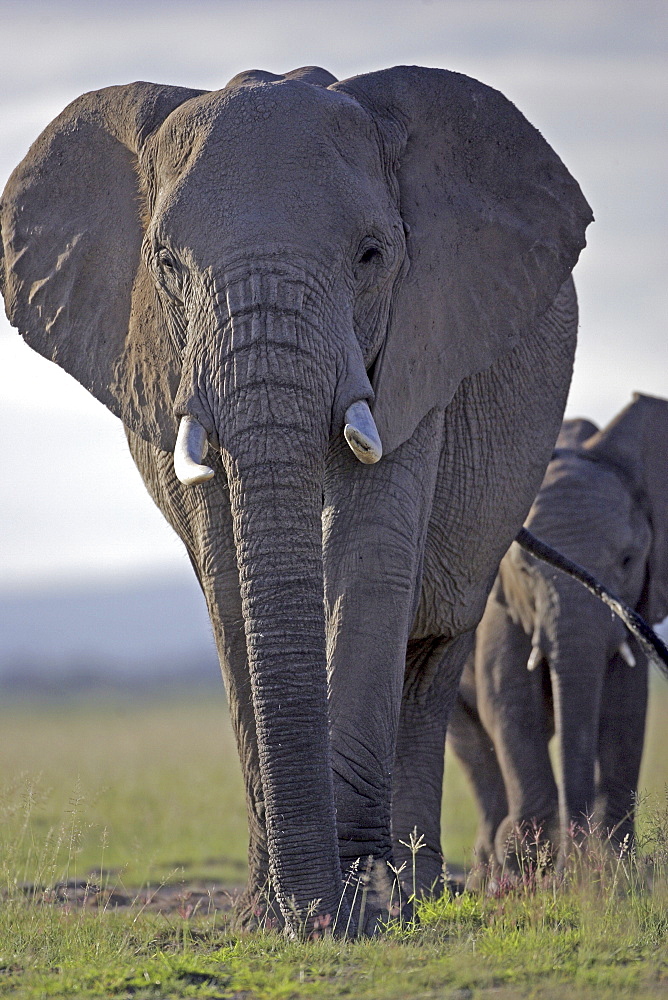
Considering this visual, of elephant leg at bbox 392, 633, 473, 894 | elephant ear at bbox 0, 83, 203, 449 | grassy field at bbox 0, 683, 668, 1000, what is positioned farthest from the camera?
elephant leg at bbox 392, 633, 473, 894

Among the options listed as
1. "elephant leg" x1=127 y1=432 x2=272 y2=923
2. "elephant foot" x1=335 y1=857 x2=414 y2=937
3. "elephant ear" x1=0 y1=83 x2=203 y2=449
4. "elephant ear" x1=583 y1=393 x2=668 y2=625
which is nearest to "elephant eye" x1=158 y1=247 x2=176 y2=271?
"elephant ear" x1=0 y1=83 x2=203 y2=449

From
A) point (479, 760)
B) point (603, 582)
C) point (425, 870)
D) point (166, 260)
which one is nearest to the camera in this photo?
point (166, 260)

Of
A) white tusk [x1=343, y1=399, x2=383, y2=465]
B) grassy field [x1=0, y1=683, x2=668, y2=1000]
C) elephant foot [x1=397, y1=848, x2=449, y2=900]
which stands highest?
white tusk [x1=343, y1=399, x2=383, y2=465]

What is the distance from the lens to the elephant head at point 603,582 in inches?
429

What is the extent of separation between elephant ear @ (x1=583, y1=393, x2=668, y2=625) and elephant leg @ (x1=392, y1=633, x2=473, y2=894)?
346 centimetres

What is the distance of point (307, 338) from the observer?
6.15 meters

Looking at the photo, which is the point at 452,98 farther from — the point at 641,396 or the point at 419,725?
the point at 641,396

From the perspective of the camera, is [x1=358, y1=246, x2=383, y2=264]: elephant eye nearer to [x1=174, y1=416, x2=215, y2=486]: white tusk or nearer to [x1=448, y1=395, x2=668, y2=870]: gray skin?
[x1=174, y1=416, x2=215, y2=486]: white tusk

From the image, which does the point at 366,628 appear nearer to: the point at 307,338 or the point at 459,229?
the point at 307,338

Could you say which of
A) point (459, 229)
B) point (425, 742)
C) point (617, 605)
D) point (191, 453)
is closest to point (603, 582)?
point (617, 605)

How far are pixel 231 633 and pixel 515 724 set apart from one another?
4990 millimetres

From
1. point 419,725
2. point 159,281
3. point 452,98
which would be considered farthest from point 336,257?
Answer: point 419,725

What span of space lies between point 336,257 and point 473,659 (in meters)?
6.95

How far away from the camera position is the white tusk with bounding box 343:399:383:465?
6165mm
